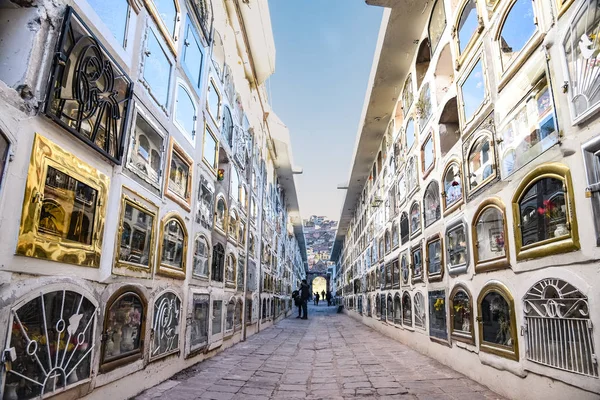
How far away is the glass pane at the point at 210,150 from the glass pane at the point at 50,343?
12.4 feet

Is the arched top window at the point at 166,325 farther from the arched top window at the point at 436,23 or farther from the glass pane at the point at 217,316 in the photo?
the arched top window at the point at 436,23

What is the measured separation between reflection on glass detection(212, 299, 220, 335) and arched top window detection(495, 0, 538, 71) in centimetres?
573

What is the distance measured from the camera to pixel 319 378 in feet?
15.9

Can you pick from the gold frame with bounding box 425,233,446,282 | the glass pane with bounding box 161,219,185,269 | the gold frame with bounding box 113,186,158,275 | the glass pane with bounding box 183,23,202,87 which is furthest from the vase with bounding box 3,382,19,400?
the gold frame with bounding box 425,233,446,282

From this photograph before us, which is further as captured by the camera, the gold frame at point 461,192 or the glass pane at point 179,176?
the gold frame at point 461,192

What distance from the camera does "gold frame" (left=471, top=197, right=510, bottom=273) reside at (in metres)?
3.96

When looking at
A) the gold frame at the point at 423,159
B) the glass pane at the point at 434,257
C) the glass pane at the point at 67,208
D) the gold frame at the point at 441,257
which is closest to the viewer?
the glass pane at the point at 67,208

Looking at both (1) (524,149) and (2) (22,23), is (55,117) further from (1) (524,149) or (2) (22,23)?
(1) (524,149)

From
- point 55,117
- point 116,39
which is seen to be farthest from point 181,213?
point 55,117

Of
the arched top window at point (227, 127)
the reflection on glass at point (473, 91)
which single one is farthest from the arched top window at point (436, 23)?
the arched top window at point (227, 127)

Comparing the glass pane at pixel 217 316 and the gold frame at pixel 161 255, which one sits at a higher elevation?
the gold frame at pixel 161 255

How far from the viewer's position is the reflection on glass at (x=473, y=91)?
4855 millimetres

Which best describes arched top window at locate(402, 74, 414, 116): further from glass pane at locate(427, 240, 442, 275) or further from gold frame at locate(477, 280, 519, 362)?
gold frame at locate(477, 280, 519, 362)

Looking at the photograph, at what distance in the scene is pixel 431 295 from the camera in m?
6.68
